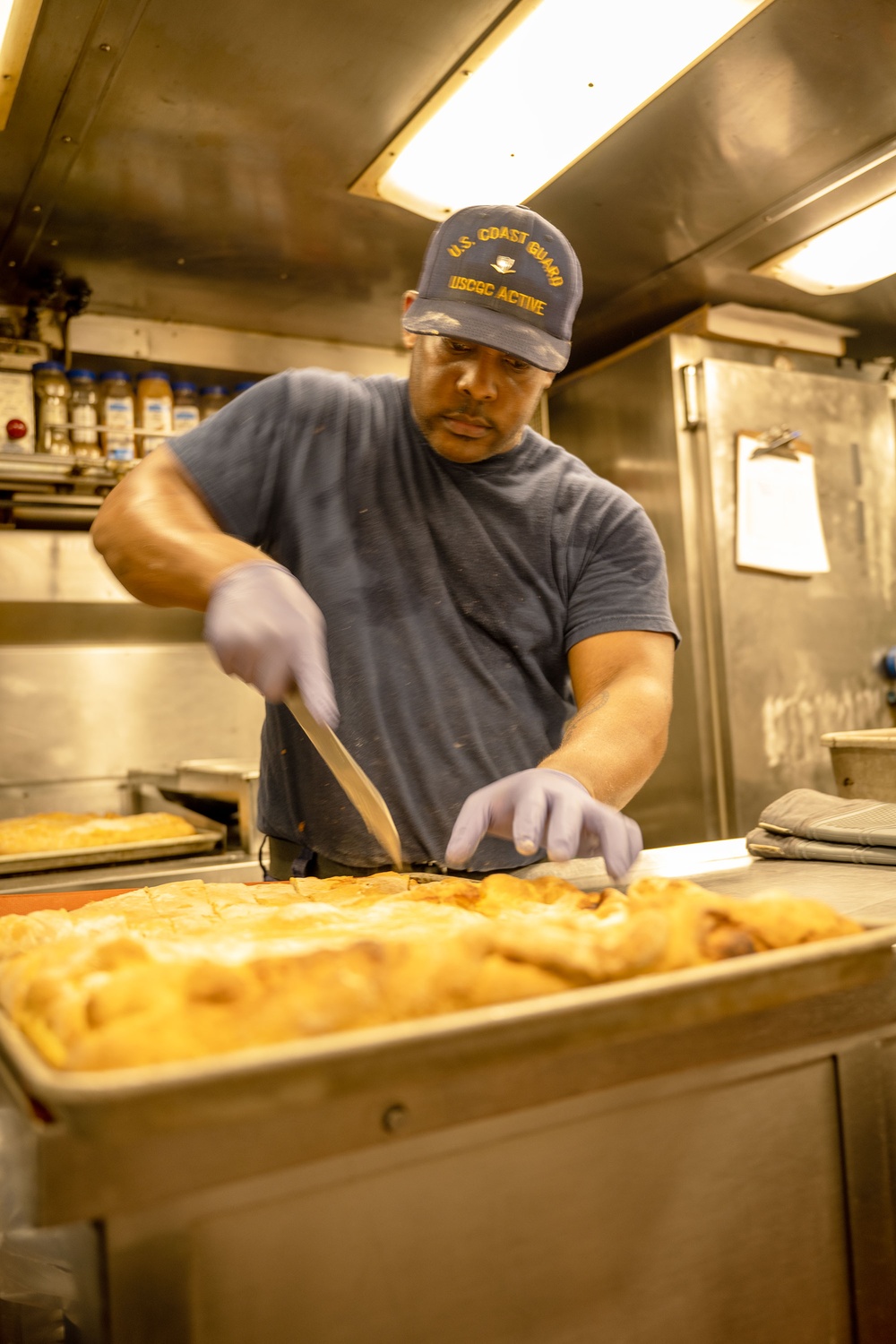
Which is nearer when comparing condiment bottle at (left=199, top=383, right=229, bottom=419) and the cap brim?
the cap brim

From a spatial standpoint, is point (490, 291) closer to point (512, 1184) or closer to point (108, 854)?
point (512, 1184)

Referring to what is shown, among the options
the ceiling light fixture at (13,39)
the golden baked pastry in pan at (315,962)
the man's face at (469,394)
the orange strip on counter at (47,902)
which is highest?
the ceiling light fixture at (13,39)

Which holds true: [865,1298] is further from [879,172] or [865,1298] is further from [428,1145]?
[879,172]

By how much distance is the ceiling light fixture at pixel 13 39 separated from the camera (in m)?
1.76

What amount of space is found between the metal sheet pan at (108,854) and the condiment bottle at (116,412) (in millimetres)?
1173

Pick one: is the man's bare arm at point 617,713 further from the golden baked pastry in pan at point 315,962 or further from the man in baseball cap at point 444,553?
the golden baked pastry in pan at point 315,962

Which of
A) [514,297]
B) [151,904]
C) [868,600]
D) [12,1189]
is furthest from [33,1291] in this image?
[868,600]

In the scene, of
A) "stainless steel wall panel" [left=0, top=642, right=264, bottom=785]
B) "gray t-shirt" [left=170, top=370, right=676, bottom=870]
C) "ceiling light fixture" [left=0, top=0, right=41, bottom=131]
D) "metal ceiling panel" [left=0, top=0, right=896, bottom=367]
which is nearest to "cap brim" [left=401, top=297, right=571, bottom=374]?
"gray t-shirt" [left=170, top=370, right=676, bottom=870]

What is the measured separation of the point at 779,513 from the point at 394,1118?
307 cm

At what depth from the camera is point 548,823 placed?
1.10m

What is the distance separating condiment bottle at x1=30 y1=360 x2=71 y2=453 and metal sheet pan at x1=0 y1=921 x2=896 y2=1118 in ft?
8.63

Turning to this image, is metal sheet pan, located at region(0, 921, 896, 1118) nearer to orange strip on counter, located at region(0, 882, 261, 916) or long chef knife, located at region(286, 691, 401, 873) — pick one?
long chef knife, located at region(286, 691, 401, 873)

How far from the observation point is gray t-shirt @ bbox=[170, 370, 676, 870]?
1.57 metres

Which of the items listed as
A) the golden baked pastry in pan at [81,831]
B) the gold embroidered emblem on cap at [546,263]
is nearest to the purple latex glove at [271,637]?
the gold embroidered emblem on cap at [546,263]
